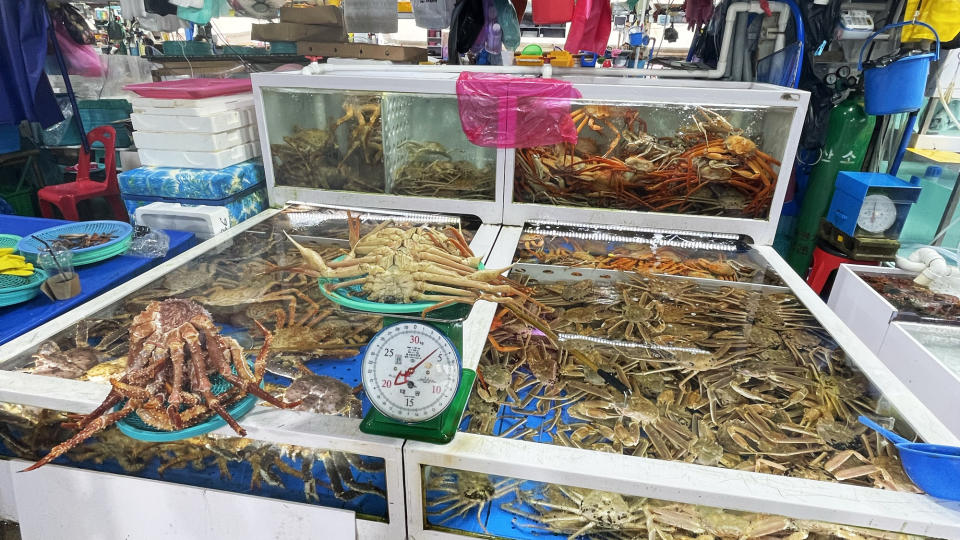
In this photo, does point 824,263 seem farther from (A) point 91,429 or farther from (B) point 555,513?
(A) point 91,429

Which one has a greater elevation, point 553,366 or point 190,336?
point 190,336

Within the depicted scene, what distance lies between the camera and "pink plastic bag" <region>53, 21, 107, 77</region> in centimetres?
405

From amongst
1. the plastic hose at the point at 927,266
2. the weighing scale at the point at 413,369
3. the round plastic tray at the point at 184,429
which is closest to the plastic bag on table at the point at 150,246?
the round plastic tray at the point at 184,429

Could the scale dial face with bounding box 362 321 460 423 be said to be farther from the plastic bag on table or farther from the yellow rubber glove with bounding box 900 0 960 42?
the yellow rubber glove with bounding box 900 0 960 42

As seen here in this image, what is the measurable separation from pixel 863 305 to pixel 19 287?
3.16 metres

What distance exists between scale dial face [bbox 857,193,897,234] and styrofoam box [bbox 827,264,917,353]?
61cm

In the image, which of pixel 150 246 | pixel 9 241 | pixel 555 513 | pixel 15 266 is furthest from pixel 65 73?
pixel 555 513

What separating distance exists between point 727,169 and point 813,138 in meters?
2.27

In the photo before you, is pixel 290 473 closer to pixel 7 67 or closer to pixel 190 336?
pixel 190 336

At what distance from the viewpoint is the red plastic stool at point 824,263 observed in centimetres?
301

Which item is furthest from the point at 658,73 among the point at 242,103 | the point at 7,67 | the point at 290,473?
the point at 7,67

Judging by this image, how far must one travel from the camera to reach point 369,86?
77.8 inches

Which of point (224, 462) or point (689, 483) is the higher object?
point (689, 483)

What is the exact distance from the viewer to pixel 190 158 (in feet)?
7.70
